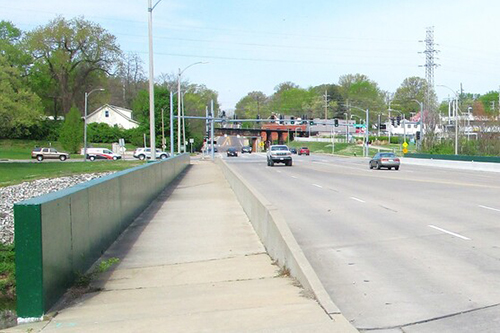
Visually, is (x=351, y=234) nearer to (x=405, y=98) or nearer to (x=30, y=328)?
(x=30, y=328)

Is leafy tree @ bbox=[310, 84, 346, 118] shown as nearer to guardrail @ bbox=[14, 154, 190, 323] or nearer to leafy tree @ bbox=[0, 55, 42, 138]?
leafy tree @ bbox=[0, 55, 42, 138]

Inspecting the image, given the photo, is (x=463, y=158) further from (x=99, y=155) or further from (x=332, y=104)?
(x=332, y=104)

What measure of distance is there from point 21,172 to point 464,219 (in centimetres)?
4819

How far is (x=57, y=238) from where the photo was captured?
864cm

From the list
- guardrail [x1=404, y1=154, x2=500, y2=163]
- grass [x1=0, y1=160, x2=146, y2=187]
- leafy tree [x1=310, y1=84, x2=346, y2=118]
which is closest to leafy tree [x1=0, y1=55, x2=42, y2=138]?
grass [x1=0, y1=160, x2=146, y2=187]

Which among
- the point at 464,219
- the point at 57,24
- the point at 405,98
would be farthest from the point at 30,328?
the point at 405,98

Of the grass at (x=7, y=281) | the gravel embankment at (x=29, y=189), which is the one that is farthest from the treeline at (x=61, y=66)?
the grass at (x=7, y=281)

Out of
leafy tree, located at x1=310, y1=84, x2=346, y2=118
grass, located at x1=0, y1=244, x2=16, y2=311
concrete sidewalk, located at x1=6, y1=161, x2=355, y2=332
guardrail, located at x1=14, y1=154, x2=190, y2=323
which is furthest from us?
leafy tree, located at x1=310, y1=84, x2=346, y2=118

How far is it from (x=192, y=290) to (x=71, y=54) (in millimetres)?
100756

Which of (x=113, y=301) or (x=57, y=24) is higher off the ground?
(x=57, y=24)

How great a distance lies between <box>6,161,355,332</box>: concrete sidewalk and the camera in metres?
7.10

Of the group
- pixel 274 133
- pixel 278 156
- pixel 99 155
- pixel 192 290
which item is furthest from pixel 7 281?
pixel 274 133

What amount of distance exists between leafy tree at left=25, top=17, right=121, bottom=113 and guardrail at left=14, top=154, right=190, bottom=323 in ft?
309

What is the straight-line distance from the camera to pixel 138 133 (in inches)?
4370
